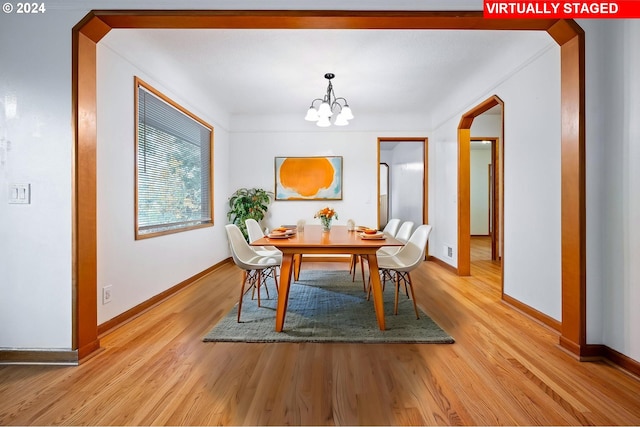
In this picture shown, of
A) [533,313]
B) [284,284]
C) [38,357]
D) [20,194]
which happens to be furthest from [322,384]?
[20,194]

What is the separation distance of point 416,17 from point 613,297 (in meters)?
2.27

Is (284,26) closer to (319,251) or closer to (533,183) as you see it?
(319,251)

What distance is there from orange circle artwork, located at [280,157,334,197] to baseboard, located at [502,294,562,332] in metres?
3.39

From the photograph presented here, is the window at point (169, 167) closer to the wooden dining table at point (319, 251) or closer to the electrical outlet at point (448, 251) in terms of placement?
the wooden dining table at point (319, 251)

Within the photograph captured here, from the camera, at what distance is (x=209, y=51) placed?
129 inches

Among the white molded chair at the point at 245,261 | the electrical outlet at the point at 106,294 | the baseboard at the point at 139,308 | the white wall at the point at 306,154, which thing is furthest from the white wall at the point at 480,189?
the electrical outlet at the point at 106,294

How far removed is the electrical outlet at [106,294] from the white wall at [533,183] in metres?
3.66

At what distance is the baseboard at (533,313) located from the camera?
252 centimetres

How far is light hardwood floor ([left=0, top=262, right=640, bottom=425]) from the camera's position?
4.98ft

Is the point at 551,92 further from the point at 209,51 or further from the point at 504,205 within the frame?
the point at 209,51

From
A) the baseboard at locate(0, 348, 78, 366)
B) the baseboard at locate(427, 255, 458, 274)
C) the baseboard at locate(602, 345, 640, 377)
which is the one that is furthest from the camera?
the baseboard at locate(427, 255, 458, 274)

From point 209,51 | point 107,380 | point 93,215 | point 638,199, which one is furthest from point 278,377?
point 209,51

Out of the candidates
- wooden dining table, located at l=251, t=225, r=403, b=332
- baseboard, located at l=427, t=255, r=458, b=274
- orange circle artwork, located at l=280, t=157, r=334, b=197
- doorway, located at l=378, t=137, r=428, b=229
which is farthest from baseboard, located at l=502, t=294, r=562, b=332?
orange circle artwork, located at l=280, t=157, r=334, b=197

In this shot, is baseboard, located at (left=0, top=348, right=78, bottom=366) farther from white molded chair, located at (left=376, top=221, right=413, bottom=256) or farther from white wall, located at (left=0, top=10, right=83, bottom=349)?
white molded chair, located at (left=376, top=221, right=413, bottom=256)
